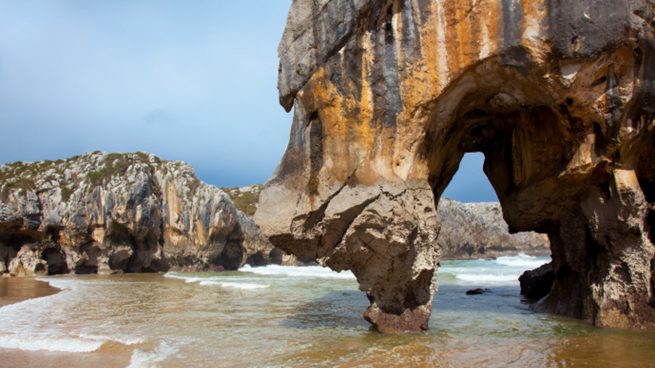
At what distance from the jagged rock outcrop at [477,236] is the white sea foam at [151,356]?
63709mm

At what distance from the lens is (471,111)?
10516 millimetres

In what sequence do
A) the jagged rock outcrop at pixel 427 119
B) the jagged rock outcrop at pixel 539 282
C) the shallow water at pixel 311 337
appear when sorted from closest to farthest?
the shallow water at pixel 311 337, the jagged rock outcrop at pixel 427 119, the jagged rock outcrop at pixel 539 282

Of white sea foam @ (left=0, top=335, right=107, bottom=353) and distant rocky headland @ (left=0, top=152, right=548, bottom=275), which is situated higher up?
distant rocky headland @ (left=0, top=152, right=548, bottom=275)

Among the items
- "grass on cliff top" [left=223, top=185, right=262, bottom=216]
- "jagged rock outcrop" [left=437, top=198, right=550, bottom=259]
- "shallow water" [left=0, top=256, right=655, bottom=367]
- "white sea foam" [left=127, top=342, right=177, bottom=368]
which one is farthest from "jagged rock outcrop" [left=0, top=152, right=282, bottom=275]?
"white sea foam" [left=127, top=342, right=177, bottom=368]

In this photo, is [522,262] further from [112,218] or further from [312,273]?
[112,218]

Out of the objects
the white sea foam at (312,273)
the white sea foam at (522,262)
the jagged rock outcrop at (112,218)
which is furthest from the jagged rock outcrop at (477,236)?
the jagged rock outcrop at (112,218)

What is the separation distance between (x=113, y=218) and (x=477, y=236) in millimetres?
51059

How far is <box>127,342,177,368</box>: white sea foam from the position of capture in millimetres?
7324

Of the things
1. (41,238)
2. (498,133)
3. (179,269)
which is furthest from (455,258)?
(498,133)

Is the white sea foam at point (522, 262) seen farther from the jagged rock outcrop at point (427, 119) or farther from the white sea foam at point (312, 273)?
the jagged rock outcrop at point (427, 119)

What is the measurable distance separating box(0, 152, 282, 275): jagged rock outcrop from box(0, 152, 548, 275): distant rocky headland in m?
0.08

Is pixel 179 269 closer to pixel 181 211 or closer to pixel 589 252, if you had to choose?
pixel 181 211

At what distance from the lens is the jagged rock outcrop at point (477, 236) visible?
7138 cm

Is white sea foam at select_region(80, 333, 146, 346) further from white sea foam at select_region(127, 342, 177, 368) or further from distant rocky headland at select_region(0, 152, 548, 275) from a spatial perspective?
distant rocky headland at select_region(0, 152, 548, 275)
